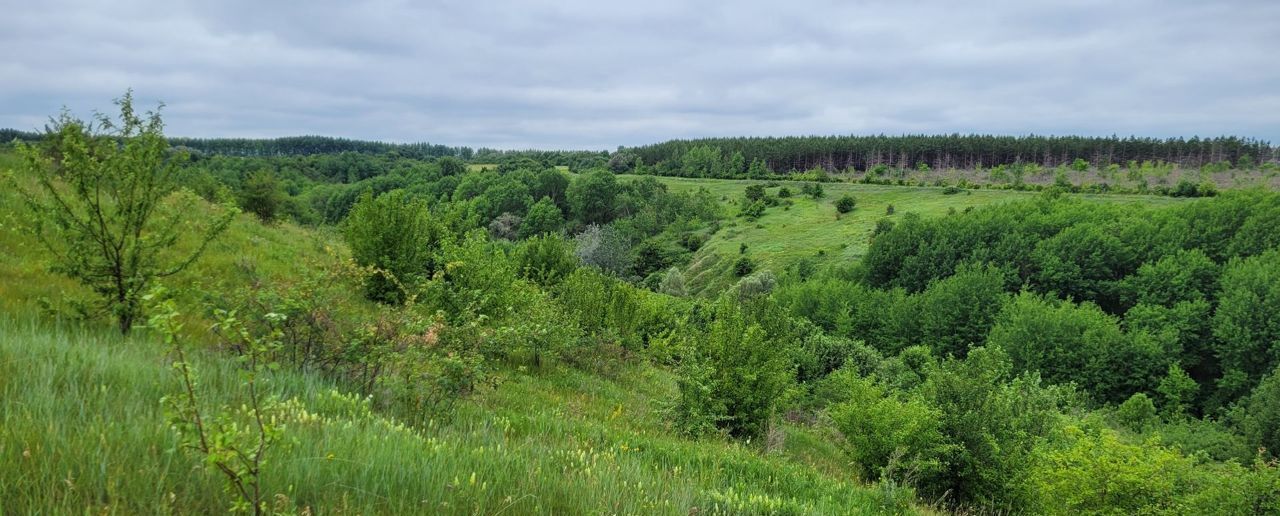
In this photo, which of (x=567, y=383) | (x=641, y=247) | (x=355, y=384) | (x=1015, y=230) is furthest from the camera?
(x=641, y=247)

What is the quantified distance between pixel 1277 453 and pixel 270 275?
176ft

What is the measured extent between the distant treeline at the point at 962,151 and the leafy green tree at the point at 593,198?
51.2m

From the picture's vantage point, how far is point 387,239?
1528 centimetres

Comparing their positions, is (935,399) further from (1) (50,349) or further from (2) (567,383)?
(1) (50,349)

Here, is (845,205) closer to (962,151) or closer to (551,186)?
(551,186)

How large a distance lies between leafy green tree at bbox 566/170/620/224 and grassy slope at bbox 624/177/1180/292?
977 inches

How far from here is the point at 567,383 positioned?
13766 mm

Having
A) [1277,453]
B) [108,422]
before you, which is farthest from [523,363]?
[1277,453]

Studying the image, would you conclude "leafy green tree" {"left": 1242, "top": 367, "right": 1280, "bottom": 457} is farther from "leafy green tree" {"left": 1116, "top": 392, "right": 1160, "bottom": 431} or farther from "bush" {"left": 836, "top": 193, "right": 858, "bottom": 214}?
"bush" {"left": 836, "top": 193, "right": 858, "bottom": 214}

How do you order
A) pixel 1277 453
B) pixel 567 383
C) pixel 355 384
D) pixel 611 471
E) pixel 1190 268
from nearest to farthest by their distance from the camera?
pixel 611 471 → pixel 355 384 → pixel 567 383 → pixel 1277 453 → pixel 1190 268

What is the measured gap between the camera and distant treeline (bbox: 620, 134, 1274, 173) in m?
138

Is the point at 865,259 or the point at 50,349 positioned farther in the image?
the point at 865,259

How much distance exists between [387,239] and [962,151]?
165411mm

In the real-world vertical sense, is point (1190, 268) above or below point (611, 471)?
below
